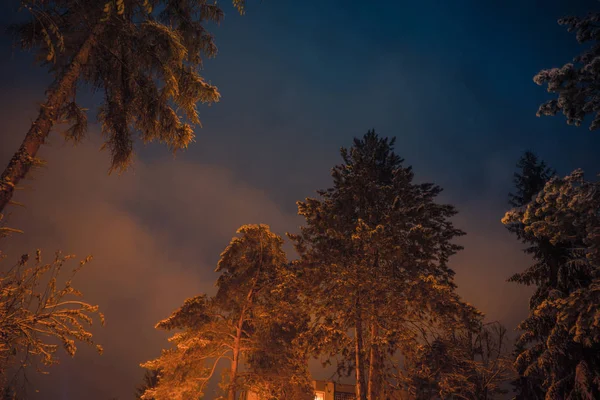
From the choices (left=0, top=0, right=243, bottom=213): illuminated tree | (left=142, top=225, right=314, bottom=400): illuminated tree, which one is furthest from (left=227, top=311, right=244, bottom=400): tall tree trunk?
(left=0, top=0, right=243, bottom=213): illuminated tree

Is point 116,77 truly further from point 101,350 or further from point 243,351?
point 243,351

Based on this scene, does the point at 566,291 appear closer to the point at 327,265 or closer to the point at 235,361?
the point at 327,265

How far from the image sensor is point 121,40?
7.01m

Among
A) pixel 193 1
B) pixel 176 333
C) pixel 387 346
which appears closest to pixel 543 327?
pixel 387 346

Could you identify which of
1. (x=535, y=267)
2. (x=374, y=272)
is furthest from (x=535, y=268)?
(x=374, y=272)

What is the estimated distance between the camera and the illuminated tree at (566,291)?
7.12m

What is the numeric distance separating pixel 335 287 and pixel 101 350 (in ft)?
26.8

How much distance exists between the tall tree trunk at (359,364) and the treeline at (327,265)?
0.21 feet

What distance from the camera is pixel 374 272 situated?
12047mm

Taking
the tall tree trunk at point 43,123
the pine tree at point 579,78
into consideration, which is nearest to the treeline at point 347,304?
the pine tree at point 579,78

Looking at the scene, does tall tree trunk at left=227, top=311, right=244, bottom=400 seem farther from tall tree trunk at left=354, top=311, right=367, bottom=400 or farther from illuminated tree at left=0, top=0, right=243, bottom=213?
illuminated tree at left=0, top=0, right=243, bottom=213

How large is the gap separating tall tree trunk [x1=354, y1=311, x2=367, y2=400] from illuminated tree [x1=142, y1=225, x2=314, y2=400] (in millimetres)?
2232

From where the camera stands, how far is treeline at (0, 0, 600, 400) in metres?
6.47

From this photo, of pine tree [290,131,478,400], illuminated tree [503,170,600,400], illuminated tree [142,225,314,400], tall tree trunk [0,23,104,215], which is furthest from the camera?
illuminated tree [142,225,314,400]
